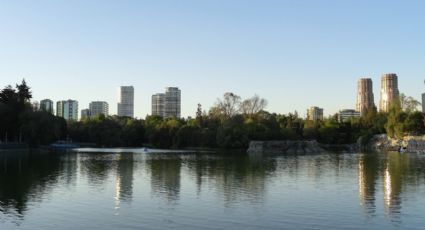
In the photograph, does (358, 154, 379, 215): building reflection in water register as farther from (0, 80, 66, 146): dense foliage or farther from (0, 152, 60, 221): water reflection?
(0, 80, 66, 146): dense foliage

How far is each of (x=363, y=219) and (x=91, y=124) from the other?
5295 inches

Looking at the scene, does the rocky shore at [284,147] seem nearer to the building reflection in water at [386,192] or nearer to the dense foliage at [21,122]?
the dense foliage at [21,122]

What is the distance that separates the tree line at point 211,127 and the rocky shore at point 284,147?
577cm

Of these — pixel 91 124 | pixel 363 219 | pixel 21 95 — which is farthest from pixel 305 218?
Answer: pixel 91 124

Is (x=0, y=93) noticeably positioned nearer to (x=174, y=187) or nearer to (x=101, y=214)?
(x=174, y=187)

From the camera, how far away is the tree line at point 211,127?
93812mm

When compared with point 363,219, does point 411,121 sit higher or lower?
higher

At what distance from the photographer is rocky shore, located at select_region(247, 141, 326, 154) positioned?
10438 cm

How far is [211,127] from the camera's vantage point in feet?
425

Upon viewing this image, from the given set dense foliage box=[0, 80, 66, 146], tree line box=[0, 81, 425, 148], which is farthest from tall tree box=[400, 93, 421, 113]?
dense foliage box=[0, 80, 66, 146]

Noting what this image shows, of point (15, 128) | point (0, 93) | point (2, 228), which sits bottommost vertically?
point (2, 228)

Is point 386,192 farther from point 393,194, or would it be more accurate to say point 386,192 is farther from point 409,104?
point 409,104

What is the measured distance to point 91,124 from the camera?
149625 millimetres

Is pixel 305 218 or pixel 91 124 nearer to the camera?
pixel 305 218
